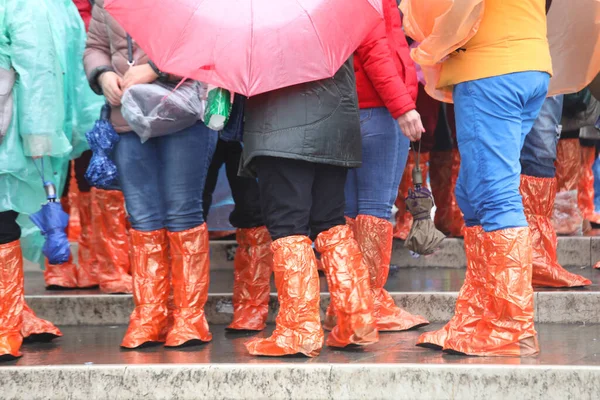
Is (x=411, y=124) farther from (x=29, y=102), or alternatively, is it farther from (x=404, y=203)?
(x=404, y=203)

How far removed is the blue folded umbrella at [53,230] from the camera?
5219mm

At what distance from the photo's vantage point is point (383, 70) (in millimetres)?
4996

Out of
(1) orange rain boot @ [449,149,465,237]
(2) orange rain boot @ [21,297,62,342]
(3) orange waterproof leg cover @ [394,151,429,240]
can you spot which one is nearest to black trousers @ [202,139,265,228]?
(2) orange rain boot @ [21,297,62,342]

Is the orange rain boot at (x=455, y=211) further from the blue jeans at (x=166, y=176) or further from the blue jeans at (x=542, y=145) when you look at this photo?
the blue jeans at (x=166, y=176)

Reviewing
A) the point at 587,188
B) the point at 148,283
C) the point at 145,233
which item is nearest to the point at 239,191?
the point at 145,233

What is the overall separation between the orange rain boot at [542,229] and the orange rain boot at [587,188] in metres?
2.22

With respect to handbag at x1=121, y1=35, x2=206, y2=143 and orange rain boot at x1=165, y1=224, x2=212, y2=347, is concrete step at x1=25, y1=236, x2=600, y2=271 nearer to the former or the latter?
orange rain boot at x1=165, y1=224, x2=212, y2=347

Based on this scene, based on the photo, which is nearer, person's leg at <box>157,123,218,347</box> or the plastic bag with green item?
the plastic bag with green item

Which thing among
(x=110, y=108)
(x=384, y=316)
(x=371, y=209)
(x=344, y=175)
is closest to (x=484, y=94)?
(x=344, y=175)

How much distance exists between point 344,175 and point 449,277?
193 cm

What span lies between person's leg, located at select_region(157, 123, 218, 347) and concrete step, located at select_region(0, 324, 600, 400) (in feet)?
0.70

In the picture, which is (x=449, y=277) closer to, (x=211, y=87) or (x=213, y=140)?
(x=213, y=140)

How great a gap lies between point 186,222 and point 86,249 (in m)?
1.99

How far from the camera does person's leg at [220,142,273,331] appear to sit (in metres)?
5.48
